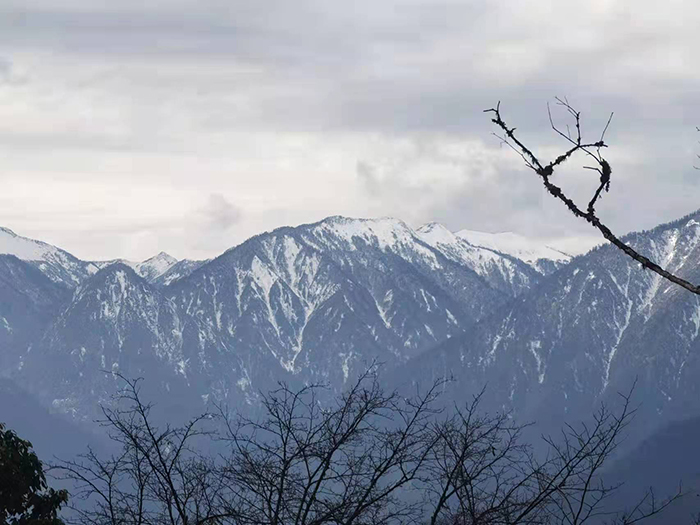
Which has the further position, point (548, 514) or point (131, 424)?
point (131, 424)

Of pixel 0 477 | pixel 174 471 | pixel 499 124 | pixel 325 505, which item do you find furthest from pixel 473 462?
pixel 0 477

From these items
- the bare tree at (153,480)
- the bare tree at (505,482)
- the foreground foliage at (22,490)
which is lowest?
the bare tree at (505,482)

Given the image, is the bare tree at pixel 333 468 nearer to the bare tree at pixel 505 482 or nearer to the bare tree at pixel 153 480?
the bare tree at pixel 505 482

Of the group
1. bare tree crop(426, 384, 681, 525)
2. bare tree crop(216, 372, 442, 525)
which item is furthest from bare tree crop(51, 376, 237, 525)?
bare tree crop(426, 384, 681, 525)

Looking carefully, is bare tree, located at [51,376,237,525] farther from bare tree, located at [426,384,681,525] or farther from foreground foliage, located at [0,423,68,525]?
foreground foliage, located at [0,423,68,525]

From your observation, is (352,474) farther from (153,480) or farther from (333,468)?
(153,480)

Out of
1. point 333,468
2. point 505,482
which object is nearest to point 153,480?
point 333,468

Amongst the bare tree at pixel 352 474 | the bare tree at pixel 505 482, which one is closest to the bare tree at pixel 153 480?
the bare tree at pixel 352 474

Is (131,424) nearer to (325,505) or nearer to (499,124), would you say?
(325,505)

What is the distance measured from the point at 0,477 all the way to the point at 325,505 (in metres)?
11.0

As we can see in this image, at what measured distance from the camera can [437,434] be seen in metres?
23.8

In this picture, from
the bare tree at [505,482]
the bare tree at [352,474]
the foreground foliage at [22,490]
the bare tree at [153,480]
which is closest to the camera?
the bare tree at [505,482]

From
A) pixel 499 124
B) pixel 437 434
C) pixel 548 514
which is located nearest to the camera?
pixel 499 124

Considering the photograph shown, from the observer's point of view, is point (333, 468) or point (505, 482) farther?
point (505, 482)
